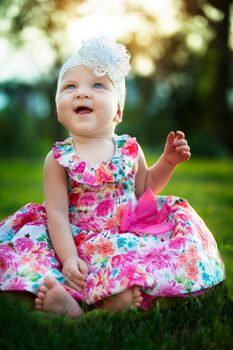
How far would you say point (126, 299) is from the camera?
223 cm

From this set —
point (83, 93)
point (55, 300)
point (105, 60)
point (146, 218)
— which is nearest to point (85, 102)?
point (83, 93)

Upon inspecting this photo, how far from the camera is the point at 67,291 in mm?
2307

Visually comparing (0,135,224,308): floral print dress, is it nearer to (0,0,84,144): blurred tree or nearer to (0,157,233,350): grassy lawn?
(0,157,233,350): grassy lawn

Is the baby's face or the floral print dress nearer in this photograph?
the floral print dress

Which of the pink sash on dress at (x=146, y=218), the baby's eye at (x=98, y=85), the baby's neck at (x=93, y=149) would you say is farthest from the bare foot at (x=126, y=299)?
the baby's eye at (x=98, y=85)

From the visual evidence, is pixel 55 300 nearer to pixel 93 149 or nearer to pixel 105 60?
pixel 93 149

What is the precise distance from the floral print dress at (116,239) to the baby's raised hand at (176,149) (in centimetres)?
16

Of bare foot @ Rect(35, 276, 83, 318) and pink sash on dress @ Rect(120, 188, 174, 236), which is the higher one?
pink sash on dress @ Rect(120, 188, 174, 236)

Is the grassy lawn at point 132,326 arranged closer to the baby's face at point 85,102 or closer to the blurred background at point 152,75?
the baby's face at point 85,102

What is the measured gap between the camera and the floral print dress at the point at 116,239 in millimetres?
2303

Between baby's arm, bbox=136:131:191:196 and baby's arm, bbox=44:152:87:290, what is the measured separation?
45 cm

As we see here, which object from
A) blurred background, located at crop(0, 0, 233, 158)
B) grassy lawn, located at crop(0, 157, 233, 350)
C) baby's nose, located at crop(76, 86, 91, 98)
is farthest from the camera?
blurred background, located at crop(0, 0, 233, 158)

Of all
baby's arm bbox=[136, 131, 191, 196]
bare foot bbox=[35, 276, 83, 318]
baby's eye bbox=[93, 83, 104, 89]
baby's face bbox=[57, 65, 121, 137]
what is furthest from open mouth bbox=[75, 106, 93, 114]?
bare foot bbox=[35, 276, 83, 318]

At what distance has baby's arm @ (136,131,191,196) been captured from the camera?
9.11 ft
